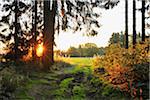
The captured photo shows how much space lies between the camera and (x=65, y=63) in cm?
2870

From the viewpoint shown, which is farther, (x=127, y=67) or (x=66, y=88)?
(x=66, y=88)

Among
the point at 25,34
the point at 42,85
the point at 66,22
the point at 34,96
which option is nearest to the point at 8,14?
the point at 25,34

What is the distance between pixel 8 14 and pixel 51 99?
15.2 meters

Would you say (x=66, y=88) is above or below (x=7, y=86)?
below

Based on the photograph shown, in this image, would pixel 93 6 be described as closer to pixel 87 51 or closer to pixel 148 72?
pixel 148 72

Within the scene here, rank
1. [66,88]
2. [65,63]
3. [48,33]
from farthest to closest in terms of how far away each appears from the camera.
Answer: [65,63]
[48,33]
[66,88]

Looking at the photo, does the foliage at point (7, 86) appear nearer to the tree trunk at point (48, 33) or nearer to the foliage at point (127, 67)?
the foliage at point (127, 67)

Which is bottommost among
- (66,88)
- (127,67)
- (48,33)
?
(66,88)

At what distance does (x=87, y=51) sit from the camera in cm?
4059

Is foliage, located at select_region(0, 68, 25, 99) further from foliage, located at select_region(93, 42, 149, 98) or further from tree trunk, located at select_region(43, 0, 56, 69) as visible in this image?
tree trunk, located at select_region(43, 0, 56, 69)

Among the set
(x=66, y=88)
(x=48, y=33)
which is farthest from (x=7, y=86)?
(x=48, y=33)

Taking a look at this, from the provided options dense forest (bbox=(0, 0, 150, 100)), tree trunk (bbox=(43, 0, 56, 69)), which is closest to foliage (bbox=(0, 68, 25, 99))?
dense forest (bbox=(0, 0, 150, 100))

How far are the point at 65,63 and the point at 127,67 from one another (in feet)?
46.3

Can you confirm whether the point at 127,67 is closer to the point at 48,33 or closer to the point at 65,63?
the point at 48,33
